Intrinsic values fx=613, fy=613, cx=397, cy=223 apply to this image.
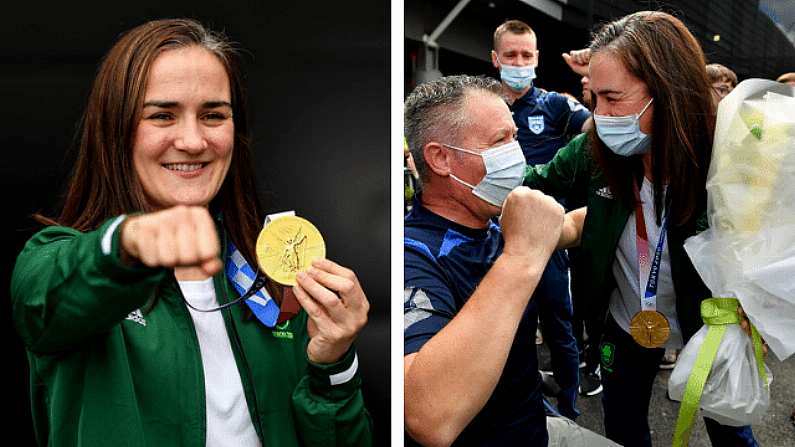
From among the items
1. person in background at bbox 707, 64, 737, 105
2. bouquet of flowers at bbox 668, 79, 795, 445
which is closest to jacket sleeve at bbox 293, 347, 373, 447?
bouquet of flowers at bbox 668, 79, 795, 445

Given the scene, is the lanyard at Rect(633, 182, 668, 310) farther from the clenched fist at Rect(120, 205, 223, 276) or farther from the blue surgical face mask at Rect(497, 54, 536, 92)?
the clenched fist at Rect(120, 205, 223, 276)

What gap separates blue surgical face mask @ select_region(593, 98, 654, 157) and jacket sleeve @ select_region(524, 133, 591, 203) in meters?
0.14

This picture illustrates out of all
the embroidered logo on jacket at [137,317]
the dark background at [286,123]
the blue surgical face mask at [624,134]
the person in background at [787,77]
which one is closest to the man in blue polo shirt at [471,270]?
the dark background at [286,123]

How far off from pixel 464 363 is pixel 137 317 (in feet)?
1.60

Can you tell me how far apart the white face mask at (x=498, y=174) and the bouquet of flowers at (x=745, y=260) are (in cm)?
39

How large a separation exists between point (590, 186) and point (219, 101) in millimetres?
1029

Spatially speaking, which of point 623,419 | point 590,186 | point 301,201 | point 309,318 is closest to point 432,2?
point 590,186

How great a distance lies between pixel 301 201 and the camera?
0.91m

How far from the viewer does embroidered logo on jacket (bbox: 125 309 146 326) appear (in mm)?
770

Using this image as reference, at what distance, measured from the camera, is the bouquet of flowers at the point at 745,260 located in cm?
116

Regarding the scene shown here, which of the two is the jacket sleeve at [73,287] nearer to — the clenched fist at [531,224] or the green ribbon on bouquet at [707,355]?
the clenched fist at [531,224]

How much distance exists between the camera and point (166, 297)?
797mm

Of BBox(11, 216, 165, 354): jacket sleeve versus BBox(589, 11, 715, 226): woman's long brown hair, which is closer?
BBox(11, 216, 165, 354): jacket sleeve

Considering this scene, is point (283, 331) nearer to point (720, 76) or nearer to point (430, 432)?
point (430, 432)
